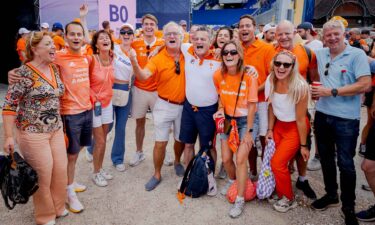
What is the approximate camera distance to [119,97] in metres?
4.14

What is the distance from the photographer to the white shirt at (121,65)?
4043mm

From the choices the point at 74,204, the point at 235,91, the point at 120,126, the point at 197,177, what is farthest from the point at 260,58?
the point at 74,204

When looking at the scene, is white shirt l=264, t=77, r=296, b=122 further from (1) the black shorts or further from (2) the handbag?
(2) the handbag

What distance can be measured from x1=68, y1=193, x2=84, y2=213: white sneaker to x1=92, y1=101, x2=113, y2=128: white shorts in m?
0.86

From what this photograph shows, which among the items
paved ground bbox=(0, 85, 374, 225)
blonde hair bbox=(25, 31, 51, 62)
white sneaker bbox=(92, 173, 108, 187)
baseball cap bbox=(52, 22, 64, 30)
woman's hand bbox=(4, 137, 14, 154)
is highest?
baseball cap bbox=(52, 22, 64, 30)

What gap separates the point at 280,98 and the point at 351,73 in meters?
0.74

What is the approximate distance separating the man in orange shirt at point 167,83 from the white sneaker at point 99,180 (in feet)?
1.88

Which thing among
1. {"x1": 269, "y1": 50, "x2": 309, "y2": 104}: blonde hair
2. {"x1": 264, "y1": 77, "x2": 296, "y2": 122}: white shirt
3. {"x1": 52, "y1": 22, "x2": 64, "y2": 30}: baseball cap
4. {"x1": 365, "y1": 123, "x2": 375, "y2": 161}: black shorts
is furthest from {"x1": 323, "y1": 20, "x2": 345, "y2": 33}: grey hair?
{"x1": 52, "y1": 22, "x2": 64, "y2": 30}: baseball cap

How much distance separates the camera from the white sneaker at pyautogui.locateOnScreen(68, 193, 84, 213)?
341cm

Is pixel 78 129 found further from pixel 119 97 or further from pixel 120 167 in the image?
pixel 120 167

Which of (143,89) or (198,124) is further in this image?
(143,89)

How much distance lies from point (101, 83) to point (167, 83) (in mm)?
818

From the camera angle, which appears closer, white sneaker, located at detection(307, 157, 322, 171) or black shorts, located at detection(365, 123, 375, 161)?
black shorts, located at detection(365, 123, 375, 161)

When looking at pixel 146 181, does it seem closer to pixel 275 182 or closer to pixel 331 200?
pixel 275 182
